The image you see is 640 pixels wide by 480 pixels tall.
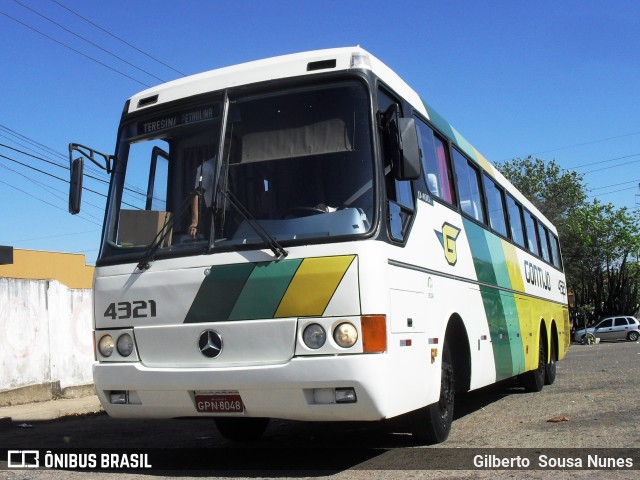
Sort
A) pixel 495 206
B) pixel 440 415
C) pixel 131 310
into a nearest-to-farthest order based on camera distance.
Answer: pixel 131 310 → pixel 440 415 → pixel 495 206

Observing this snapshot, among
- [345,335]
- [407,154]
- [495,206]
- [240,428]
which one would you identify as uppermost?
[495,206]

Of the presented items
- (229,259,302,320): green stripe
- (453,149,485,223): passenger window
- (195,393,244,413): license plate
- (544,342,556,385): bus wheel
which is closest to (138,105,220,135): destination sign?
(229,259,302,320): green stripe

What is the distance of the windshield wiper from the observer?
5953 mm

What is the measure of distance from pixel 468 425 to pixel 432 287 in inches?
101

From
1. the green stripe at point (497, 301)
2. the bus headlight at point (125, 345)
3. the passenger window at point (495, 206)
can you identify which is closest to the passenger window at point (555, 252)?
the passenger window at point (495, 206)

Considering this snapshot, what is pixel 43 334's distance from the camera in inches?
572

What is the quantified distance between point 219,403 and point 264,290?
967 millimetres

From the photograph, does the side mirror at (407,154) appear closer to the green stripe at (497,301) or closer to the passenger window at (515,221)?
the green stripe at (497,301)

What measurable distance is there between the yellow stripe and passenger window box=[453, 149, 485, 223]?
331 cm

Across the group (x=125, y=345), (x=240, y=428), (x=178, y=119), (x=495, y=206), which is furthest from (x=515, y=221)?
(x=125, y=345)

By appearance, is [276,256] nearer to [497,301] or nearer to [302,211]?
[302,211]

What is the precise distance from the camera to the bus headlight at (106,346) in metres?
6.57

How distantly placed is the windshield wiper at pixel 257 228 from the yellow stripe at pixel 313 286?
0.72 ft

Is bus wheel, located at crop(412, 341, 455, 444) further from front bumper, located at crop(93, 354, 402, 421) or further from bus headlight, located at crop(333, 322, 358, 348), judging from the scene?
bus headlight, located at crop(333, 322, 358, 348)
